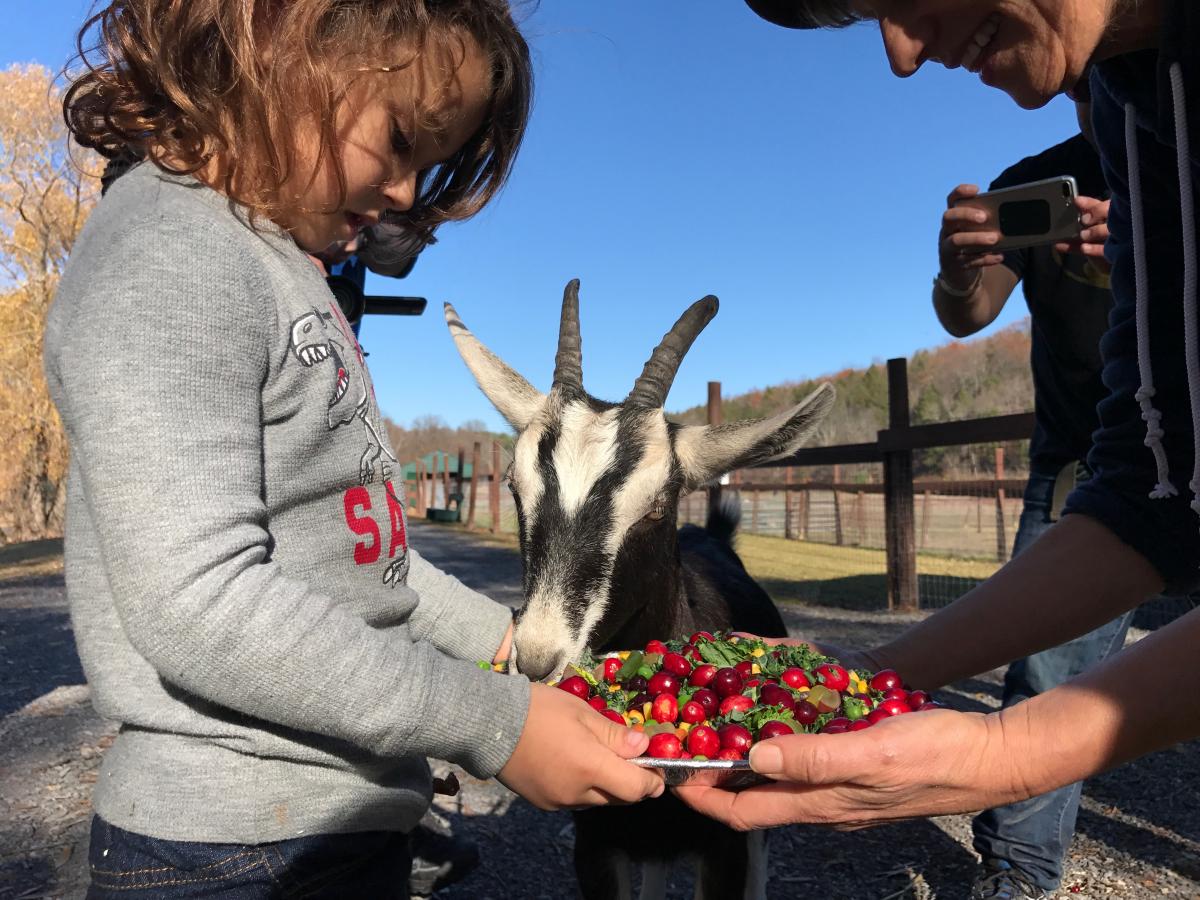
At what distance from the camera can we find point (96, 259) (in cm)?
138

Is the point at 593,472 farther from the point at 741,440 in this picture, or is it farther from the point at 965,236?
the point at 965,236

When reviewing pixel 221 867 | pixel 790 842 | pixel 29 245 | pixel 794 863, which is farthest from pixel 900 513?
pixel 29 245

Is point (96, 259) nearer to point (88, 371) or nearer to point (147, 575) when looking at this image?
point (88, 371)

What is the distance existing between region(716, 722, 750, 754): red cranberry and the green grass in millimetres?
5409

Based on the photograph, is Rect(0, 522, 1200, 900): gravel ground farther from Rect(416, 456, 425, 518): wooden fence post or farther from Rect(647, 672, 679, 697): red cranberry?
Rect(416, 456, 425, 518): wooden fence post

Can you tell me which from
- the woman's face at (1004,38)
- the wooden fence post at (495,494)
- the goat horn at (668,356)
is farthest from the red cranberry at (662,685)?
the wooden fence post at (495,494)

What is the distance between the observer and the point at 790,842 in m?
4.08

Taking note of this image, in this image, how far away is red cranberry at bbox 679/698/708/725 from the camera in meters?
Answer: 1.70

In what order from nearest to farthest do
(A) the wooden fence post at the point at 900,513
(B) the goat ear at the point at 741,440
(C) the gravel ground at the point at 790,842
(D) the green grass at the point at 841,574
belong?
1. (B) the goat ear at the point at 741,440
2. (C) the gravel ground at the point at 790,842
3. (A) the wooden fence post at the point at 900,513
4. (D) the green grass at the point at 841,574

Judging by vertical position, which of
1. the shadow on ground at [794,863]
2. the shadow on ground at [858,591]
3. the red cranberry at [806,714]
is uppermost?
the red cranberry at [806,714]

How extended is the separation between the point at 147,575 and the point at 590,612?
1.34 meters

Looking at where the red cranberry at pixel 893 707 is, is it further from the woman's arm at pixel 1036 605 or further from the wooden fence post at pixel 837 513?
the wooden fence post at pixel 837 513

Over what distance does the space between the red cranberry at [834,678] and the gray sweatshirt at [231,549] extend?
69 centimetres

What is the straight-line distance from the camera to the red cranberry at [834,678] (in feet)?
5.97
